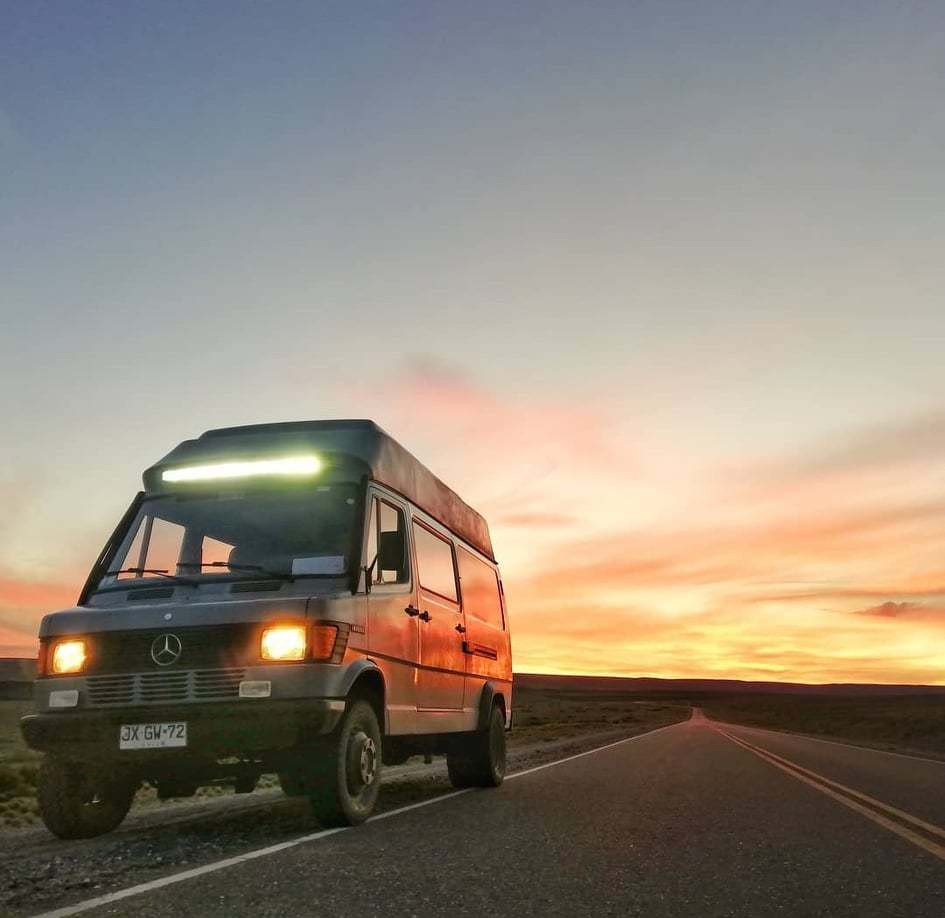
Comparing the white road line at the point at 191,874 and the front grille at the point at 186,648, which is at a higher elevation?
the front grille at the point at 186,648

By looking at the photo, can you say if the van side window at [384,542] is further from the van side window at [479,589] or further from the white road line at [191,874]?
the van side window at [479,589]

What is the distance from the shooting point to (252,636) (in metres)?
7.10

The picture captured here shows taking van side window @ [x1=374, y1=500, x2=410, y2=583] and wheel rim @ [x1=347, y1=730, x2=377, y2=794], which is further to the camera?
van side window @ [x1=374, y1=500, x2=410, y2=583]

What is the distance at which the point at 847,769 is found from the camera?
15969 mm

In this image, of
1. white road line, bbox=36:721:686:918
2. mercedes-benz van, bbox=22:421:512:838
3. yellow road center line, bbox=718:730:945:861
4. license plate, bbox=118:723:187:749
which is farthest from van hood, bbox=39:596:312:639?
yellow road center line, bbox=718:730:945:861

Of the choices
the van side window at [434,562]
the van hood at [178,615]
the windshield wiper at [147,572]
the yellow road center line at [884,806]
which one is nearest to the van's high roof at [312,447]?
the van side window at [434,562]

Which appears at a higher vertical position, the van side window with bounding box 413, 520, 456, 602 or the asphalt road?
the van side window with bounding box 413, 520, 456, 602

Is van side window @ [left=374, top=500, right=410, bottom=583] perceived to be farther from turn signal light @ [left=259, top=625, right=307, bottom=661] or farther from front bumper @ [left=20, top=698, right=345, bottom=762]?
front bumper @ [left=20, top=698, right=345, bottom=762]

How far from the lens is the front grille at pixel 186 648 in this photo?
23.3ft

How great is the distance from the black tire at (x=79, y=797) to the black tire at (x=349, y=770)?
1.61 metres

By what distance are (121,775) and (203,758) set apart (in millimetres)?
1023

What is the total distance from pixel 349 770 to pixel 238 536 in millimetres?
2178

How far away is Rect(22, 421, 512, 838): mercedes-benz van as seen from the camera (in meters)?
7.06

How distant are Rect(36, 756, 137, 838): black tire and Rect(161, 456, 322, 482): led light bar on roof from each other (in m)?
2.47
